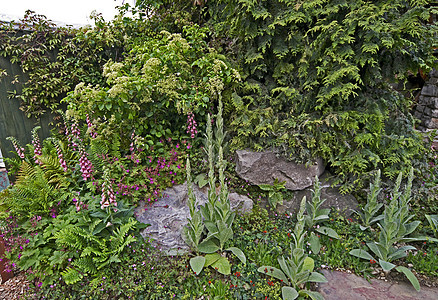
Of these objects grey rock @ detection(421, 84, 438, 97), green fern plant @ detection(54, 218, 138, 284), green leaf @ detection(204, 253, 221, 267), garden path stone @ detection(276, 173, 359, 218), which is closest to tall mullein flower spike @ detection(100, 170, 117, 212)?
green fern plant @ detection(54, 218, 138, 284)

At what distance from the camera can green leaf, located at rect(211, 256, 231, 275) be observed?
249 cm

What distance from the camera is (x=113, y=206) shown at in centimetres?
266

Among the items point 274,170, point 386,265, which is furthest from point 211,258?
point 386,265

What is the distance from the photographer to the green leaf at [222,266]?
2.49 metres

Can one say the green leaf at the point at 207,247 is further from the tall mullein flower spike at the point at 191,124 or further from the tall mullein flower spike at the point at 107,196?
the tall mullein flower spike at the point at 191,124

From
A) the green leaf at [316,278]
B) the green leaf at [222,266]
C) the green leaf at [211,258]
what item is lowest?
the green leaf at [316,278]

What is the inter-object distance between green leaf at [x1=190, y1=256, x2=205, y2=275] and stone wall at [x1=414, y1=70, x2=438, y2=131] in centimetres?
530

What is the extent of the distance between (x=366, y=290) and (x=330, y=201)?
1.19 metres

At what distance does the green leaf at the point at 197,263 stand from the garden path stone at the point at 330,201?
4.57 ft

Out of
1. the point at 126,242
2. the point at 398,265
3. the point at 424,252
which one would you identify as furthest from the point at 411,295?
the point at 126,242

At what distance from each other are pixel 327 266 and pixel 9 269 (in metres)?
3.51

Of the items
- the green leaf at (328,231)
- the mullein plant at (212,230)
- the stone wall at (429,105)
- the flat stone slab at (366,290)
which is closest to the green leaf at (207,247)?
the mullein plant at (212,230)

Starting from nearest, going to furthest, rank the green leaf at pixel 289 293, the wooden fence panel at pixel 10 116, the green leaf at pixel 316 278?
the green leaf at pixel 289 293 < the green leaf at pixel 316 278 < the wooden fence panel at pixel 10 116

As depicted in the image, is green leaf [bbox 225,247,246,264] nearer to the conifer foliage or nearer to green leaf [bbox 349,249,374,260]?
green leaf [bbox 349,249,374,260]
